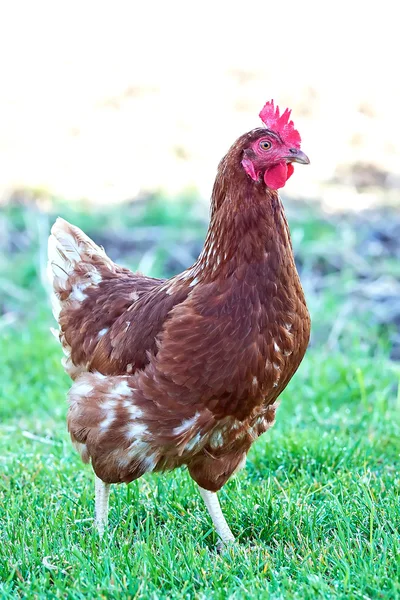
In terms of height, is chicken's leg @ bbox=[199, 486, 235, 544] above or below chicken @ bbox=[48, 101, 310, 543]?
below

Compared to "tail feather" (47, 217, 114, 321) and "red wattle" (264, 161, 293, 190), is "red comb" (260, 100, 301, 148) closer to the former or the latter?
"red wattle" (264, 161, 293, 190)

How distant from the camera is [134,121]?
38.5 feet

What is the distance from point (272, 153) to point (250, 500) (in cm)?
154

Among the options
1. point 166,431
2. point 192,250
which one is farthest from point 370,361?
point 166,431

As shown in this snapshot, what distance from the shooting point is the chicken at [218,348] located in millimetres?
3146

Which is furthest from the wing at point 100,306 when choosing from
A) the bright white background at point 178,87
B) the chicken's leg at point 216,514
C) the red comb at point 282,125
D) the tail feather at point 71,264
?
the bright white background at point 178,87

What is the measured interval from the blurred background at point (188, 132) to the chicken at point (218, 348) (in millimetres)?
3131

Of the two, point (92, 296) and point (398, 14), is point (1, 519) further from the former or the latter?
point (398, 14)

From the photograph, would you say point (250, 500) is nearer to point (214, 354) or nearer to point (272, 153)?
point (214, 354)

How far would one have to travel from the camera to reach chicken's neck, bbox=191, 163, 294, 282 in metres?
3.21

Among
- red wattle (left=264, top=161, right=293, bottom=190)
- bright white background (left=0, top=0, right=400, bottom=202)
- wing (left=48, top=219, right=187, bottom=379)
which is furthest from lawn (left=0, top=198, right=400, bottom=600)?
bright white background (left=0, top=0, right=400, bottom=202)

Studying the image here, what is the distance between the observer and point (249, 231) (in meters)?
3.21

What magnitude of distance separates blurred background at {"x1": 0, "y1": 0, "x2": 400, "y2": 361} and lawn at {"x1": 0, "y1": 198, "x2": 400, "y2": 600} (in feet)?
1.81

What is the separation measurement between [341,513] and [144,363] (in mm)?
1030
